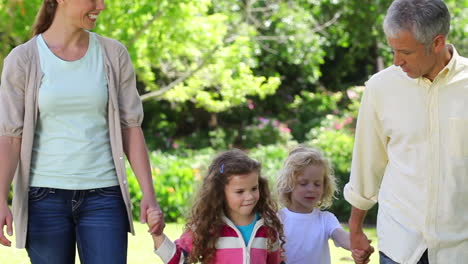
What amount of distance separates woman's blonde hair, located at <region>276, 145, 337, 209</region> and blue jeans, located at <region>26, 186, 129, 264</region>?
54.0 inches

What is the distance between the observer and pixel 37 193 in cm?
345

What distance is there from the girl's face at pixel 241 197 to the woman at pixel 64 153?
615 millimetres

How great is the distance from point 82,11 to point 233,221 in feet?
3.95

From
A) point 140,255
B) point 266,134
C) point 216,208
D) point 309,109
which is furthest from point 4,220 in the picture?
point 309,109

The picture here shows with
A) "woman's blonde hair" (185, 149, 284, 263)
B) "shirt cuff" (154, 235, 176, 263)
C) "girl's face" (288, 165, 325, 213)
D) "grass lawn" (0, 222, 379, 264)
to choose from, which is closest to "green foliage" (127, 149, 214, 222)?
"grass lawn" (0, 222, 379, 264)

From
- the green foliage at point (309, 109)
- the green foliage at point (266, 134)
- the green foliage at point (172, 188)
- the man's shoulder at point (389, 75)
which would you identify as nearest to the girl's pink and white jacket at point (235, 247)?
the man's shoulder at point (389, 75)

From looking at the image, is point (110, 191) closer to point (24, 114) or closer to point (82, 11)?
point (24, 114)

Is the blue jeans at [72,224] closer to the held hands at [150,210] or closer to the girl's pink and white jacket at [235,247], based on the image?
the held hands at [150,210]

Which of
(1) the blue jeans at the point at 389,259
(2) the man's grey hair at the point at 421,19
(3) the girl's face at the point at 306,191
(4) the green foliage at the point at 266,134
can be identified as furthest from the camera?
(4) the green foliage at the point at 266,134

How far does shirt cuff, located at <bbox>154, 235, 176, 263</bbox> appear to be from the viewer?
3.77m

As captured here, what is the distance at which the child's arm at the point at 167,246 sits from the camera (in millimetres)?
3590

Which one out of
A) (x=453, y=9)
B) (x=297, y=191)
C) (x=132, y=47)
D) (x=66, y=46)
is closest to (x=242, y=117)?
(x=453, y=9)

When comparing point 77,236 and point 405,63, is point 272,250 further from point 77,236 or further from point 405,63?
point 405,63

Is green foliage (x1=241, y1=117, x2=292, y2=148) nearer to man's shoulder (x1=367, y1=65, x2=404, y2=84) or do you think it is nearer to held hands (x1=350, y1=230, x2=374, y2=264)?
held hands (x1=350, y1=230, x2=374, y2=264)
